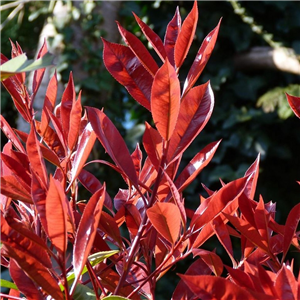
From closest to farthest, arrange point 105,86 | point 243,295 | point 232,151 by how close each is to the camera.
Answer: point 243,295 < point 105,86 < point 232,151

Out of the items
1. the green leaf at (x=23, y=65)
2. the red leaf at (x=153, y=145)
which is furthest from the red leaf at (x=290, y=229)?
the green leaf at (x=23, y=65)

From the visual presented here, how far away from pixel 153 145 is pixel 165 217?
0.23ft

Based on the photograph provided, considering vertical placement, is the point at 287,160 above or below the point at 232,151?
below

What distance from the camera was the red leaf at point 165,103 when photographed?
0.31 metres

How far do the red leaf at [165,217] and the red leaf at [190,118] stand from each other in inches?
1.9

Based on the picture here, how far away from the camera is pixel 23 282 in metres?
0.29

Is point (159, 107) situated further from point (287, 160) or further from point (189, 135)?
point (287, 160)

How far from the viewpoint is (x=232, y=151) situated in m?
2.44

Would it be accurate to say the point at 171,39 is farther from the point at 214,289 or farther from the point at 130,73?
the point at 214,289

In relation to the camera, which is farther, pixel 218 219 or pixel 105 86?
pixel 105 86

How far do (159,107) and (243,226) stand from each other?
0.10m

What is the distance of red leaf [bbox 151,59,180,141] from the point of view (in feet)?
1.02

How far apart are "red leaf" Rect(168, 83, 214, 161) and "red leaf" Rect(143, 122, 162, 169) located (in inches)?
0.6

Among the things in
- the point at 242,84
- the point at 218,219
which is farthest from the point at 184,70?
the point at 218,219
